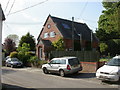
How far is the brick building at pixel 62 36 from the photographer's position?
101 feet

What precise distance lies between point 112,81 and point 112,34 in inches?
1158

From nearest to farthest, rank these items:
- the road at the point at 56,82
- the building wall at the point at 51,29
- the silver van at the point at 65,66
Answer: the road at the point at 56,82
the silver van at the point at 65,66
the building wall at the point at 51,29

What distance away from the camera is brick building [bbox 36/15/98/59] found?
30703mm

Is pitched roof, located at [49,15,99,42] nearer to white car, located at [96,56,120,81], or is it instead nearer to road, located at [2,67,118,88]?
road, located at [2,67,118,88]

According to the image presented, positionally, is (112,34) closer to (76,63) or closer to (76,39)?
(76,39)

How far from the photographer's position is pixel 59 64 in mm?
14188

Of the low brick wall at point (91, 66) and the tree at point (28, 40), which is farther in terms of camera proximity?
the tree at point (28, 40)

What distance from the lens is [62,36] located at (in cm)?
3033

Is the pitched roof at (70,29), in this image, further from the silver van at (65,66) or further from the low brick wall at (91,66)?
the silver van at (65,66)

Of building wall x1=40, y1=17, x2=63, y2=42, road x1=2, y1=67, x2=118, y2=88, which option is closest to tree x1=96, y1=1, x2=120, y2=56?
building wall x1=40, y1=17, x2=63, y2=42

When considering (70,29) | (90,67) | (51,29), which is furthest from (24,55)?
(90,67)

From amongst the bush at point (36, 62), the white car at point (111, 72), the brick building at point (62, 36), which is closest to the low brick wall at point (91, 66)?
the white car at point (111, 72)

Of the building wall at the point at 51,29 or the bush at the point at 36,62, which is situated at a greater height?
the building wall at the point at 51,29

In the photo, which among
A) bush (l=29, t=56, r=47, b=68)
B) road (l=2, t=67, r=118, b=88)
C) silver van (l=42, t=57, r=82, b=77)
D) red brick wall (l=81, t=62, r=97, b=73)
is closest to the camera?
road (l=2, t=67, r=118, b=88)
